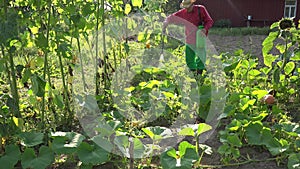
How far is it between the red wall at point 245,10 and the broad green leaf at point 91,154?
8.92 metres

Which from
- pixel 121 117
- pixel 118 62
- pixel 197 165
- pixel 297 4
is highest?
pixel 297 4

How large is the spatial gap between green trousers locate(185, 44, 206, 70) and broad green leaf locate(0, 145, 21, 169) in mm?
2100

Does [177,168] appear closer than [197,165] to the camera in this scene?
Yes

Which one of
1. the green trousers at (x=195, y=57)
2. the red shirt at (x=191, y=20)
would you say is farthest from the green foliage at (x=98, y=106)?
the red shirt at (x=191, y=20)

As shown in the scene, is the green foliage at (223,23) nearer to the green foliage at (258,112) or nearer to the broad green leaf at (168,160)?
the green foliage at (258,112)

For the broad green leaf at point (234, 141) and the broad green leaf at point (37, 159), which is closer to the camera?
the broad green leaf at point (37, 159)

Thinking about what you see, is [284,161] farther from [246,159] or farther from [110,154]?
[110,154]

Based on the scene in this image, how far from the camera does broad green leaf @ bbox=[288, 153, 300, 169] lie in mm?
2061

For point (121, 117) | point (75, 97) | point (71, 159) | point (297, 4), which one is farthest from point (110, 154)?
point (297, 4)

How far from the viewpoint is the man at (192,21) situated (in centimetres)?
371

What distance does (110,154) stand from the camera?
228 cm

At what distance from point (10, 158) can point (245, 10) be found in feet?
31.0

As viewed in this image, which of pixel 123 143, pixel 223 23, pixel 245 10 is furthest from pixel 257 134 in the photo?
pixel 245 10

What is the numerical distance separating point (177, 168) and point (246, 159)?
21.7 inches
